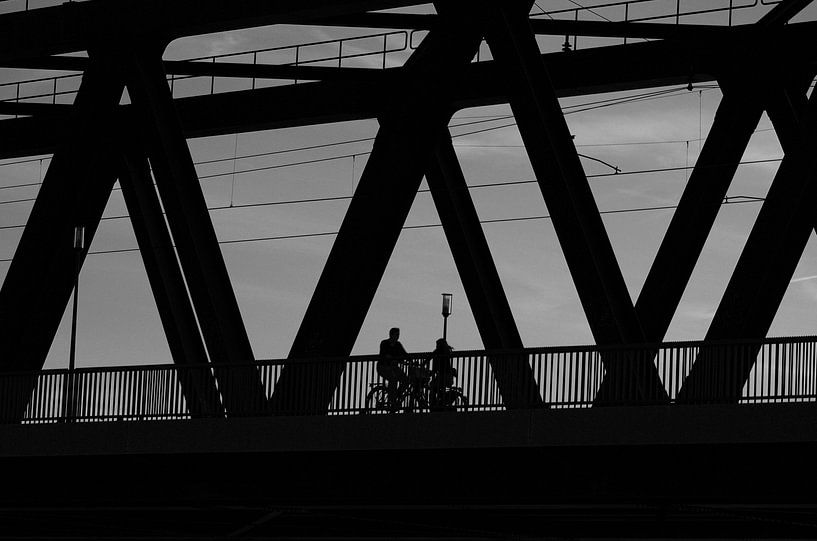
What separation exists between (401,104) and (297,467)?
313 inches

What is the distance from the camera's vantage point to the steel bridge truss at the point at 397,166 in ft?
90.8

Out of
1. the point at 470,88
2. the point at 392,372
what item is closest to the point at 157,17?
the point at 470,88

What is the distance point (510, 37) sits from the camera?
28812 mm

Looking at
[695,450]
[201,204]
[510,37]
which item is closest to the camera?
[695,450]

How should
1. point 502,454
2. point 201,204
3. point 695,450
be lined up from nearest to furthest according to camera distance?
point 695,450, point 502,454, point 201,204

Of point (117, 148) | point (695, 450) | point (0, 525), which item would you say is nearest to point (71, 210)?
point (117, 148)

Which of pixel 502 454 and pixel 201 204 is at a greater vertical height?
pixel 201 204

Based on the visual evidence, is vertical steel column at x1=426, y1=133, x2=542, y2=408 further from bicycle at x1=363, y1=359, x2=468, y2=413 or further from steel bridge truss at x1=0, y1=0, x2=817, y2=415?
bicycle at x1=363, y1=359, x2=468, y2=413

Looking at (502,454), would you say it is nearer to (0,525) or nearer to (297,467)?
(297,467)

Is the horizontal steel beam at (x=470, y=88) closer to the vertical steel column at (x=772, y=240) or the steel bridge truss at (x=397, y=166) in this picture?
the steel bridge truss at (x=397, y=166)

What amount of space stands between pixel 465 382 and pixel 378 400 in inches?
53.9

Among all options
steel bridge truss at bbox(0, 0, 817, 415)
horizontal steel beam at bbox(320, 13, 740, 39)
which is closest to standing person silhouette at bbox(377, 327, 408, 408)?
steel bridge truss at bbox(0, 0, 817, 415)

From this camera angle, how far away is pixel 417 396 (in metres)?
24.1

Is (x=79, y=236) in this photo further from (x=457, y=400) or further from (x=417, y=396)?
(x=457, y=400)
